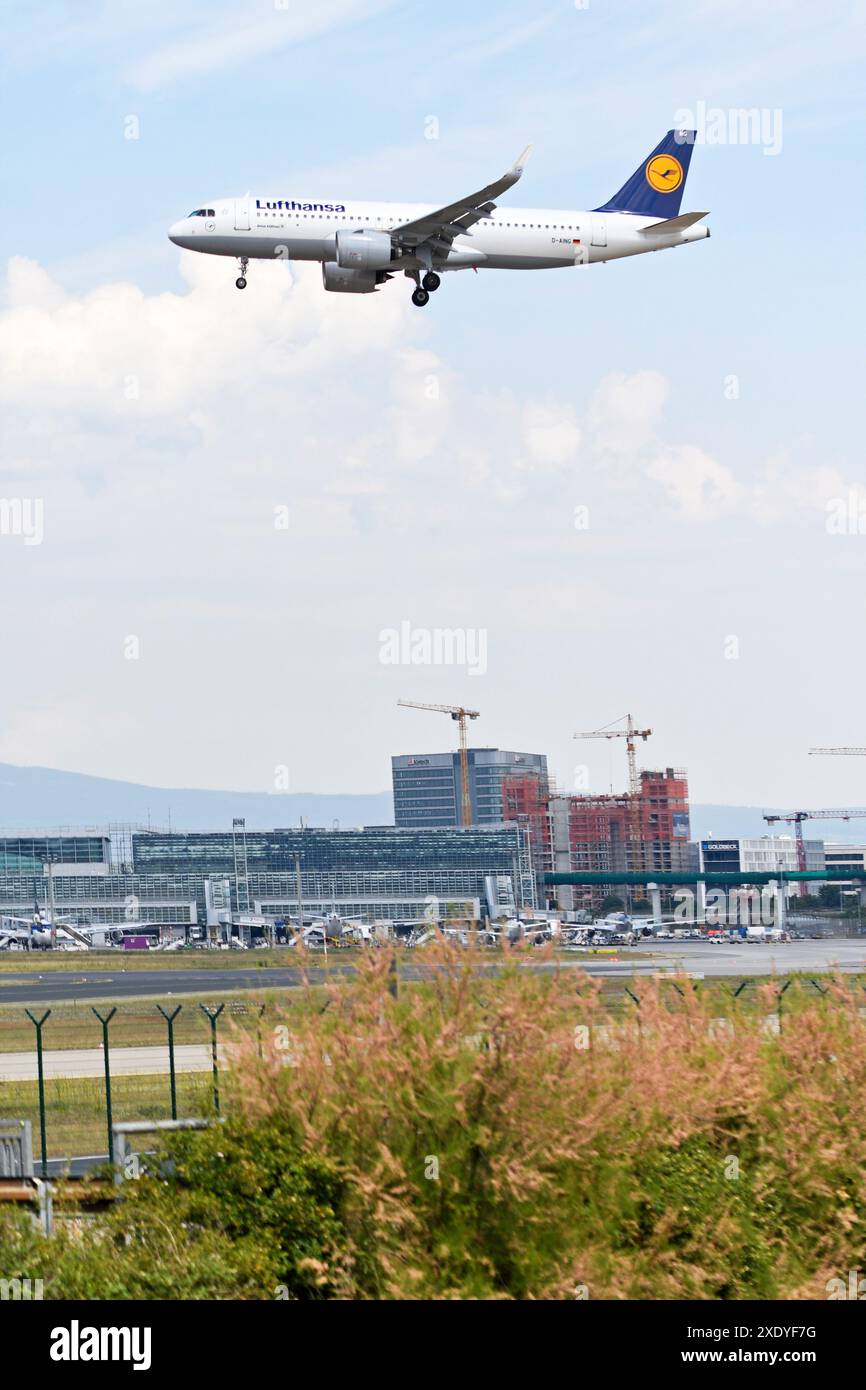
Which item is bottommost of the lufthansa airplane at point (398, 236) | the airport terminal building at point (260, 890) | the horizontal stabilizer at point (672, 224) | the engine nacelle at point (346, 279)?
the airport terminal building at point (260, 890)

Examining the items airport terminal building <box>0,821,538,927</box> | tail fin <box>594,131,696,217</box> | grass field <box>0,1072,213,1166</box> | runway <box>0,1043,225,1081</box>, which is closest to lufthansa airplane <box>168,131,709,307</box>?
tail fin <box>594,131,696,217</box>

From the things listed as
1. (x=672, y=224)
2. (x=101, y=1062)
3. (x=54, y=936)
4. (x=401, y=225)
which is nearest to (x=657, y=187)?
(x=672, y=224)

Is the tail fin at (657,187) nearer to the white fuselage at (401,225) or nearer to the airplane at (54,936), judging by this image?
the white fuselage at (401,225)

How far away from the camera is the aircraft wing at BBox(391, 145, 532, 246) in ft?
177

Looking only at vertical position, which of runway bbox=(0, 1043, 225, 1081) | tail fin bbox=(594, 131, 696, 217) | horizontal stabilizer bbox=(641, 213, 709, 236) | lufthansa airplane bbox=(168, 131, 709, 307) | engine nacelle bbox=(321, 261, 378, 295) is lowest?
runway bbox=(0, 1043, 225, 1081)

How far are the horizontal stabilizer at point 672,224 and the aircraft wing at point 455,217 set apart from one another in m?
10.3

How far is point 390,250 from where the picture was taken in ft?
179

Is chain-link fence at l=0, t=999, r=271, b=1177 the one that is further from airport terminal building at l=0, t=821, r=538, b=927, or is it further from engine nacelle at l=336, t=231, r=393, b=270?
airport terminal building at l=0, t=821, r=538, b=927

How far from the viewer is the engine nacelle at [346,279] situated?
54906 millimetres

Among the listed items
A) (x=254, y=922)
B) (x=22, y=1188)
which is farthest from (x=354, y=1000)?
(x=254, y=922)

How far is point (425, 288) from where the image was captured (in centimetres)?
5697

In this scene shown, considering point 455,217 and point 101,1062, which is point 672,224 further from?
point 101,1062

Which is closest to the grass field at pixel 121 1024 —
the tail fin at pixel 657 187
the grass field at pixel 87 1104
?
the grass field at pixel 87 1104

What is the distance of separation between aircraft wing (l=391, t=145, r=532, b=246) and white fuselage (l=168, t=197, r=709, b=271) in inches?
26.6
